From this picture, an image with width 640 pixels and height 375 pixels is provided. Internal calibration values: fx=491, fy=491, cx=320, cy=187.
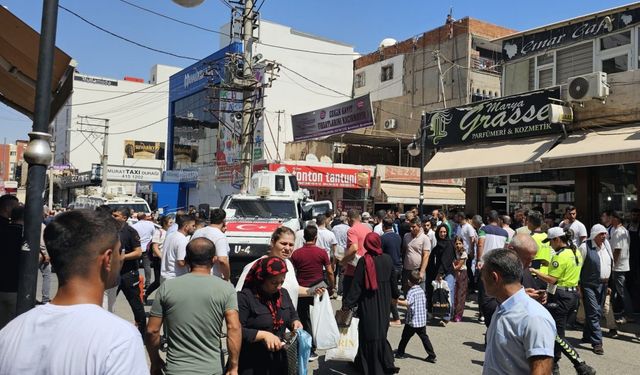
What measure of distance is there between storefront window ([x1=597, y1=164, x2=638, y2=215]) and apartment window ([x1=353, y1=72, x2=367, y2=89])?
97.5 ft

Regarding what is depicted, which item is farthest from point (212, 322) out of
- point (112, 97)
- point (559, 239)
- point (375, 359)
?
point (112, 97)

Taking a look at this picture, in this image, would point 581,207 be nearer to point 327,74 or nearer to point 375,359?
point 375,359

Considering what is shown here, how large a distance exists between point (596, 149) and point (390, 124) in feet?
67.4

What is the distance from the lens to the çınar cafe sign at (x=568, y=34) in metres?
12.6

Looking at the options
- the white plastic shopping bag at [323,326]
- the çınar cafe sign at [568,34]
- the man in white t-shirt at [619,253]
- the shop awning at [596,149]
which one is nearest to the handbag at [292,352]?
the white plastic shopping bag at [323,326]

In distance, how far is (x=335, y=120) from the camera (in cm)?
2408

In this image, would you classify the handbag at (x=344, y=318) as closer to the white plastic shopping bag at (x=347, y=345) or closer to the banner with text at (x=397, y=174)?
the white plastic shopping bag at (x=347, y=345)

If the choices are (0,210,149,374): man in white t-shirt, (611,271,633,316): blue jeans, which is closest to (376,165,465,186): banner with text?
(611,271,633,316): blue jeans

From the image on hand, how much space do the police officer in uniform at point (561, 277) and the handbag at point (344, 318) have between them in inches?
96.9

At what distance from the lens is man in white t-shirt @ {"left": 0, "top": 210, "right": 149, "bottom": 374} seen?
150 cm

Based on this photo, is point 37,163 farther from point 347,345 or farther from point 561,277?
point 561,277

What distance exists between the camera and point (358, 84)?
41562 millimetres

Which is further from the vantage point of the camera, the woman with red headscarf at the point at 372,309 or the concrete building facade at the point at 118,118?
the concrete building facade at the point at 118,118

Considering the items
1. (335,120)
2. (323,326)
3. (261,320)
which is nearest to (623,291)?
(323,326)
